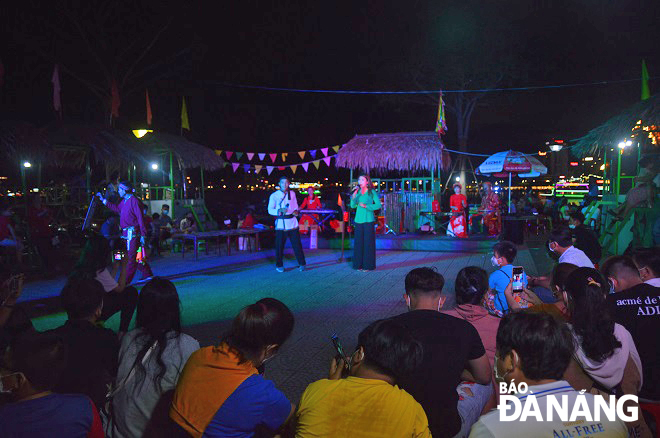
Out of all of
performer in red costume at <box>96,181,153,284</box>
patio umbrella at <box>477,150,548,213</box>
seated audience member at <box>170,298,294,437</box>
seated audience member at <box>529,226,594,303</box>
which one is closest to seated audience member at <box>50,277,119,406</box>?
seated audience member at <box>170,298,294,437</box>

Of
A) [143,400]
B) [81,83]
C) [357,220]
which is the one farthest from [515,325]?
[81,83]

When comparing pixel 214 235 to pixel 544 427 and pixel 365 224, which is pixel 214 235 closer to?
pixel 365 224

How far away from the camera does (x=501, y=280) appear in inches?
178

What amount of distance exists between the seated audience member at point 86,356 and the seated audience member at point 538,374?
6.88 feet

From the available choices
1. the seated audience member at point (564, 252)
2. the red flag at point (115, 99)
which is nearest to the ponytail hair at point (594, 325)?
the seated audience member at point (564, 252)

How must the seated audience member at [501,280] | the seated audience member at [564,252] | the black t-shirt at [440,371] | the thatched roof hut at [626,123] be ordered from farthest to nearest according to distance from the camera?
the thatched roof hut at [626,123] < the seated audience member at [564,252] < the seated audience member at [501,280] < the black t-shirt at [440,371]

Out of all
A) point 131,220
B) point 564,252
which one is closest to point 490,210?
point 564,252

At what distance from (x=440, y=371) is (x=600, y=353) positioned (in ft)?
3.30

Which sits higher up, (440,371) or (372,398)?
(372,398)

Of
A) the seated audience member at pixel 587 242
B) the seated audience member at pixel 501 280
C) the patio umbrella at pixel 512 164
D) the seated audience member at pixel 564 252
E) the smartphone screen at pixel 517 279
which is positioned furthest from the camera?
the patio umbrella at pixel 512 164

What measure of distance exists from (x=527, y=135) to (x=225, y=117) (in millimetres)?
17904

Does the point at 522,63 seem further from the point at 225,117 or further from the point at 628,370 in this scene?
the point at 628,370

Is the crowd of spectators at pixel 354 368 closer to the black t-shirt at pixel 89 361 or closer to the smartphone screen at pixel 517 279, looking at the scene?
the black t-shirt at pixel 89 361

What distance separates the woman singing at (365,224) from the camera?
9445mm
